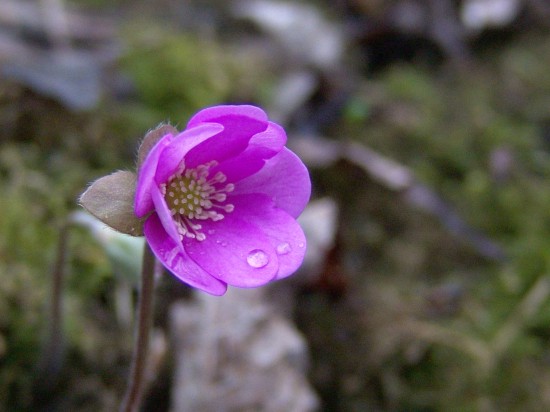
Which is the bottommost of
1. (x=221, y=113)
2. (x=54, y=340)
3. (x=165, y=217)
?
(x=54, y=340)

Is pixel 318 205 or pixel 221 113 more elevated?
pixel 221 113

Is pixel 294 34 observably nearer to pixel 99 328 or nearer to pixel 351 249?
pixel 351 249

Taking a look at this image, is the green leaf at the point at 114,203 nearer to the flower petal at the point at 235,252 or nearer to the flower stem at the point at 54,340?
the flower petal at the point at 235,252

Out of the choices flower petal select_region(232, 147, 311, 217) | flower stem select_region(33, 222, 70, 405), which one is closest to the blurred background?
flower stem select_region(33, 222, 70, 405)

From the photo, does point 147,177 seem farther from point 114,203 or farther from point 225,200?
point 225,200

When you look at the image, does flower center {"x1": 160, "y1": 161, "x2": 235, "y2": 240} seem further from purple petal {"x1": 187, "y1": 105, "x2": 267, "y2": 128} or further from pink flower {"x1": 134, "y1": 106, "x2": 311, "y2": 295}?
purple petal {"x1": 187, "y1": 105, "x2": 267, "y2": 128}

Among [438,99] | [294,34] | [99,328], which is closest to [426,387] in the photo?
[99,328]

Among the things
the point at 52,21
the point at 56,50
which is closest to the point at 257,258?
the point at 56,50
